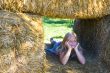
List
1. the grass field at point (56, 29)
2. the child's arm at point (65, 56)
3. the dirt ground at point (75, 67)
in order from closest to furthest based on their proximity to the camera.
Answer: the dirt ground at point (75, 67) → the child's arm at point (65, 56) → the grass field at point (56, 29)

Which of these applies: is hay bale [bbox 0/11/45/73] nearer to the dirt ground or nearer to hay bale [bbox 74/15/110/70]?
the dirt ground

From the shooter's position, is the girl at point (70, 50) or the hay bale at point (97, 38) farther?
the hay bale at point (97, 38)

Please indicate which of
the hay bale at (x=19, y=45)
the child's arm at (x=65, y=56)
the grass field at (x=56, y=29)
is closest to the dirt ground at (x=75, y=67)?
the child's arm at (x=65, y=56)

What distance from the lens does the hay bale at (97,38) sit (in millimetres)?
6641

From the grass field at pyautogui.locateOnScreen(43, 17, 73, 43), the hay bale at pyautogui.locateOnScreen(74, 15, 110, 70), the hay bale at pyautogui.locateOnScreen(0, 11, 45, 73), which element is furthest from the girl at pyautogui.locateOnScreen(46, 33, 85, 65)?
the grass field at pyautogui.locateOnScreen(43, 17, 73, 43)

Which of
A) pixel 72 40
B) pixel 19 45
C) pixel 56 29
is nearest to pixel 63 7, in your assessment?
pixel 72 40

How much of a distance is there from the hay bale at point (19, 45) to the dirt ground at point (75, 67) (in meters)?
0.61

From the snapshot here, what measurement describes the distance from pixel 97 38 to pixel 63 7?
0.98 meters

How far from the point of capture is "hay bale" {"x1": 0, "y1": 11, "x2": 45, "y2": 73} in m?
5.43

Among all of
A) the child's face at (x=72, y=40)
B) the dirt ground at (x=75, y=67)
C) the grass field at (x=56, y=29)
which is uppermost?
the child's face at (x=72, y=40)

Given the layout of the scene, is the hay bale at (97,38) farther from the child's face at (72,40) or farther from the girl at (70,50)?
the child's face at (72,40)

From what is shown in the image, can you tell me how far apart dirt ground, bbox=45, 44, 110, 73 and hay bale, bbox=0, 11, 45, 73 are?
609 mm

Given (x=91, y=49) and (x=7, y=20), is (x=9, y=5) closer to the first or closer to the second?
(x=7, y=20)

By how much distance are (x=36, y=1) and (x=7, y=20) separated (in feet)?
2.29
